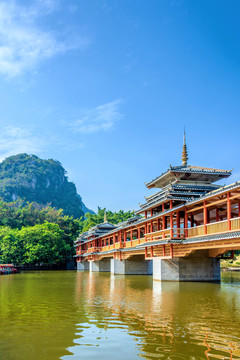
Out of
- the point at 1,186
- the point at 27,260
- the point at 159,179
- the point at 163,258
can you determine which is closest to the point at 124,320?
the point at 163,258

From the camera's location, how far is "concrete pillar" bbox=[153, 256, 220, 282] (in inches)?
890

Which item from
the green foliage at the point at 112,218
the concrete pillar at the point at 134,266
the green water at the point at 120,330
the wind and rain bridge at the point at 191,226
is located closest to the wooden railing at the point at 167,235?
the wind and rain bridge at the point at 191,226

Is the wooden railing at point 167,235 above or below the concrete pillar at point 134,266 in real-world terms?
above

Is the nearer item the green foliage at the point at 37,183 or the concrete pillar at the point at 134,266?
the concrete pillar at the point at 134,266

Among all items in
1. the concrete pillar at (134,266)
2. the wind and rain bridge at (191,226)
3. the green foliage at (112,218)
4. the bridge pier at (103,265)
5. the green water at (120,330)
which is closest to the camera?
the green water at (120,330)

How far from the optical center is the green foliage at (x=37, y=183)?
428 feet

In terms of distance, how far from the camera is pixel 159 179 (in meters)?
26.8

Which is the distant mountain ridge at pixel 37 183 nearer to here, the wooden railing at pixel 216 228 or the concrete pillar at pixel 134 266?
the concrete pillar at pixel 134 266

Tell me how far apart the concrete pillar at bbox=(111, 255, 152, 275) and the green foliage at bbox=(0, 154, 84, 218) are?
97069 mm

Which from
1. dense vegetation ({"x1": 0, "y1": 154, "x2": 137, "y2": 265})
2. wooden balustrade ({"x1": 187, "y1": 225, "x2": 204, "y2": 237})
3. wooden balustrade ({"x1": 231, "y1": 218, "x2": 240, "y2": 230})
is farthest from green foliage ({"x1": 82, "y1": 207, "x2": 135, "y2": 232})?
wooden balustrade ({"x1": 231, "y1": 218, "x2": 240, "y2": 230})

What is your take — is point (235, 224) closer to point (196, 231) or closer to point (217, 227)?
point (217, 227)

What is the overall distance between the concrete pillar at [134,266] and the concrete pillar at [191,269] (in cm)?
1280

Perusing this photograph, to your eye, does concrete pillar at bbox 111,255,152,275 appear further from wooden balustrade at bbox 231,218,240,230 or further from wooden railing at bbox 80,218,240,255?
wooden balustrade at bbox 231,218,240,230

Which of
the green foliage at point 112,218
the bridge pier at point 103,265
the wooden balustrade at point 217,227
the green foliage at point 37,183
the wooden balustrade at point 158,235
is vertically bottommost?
the bridge pier at point 103,265
